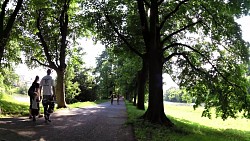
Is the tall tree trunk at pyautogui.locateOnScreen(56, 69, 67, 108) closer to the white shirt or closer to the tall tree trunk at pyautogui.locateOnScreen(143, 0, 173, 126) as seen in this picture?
the tall tree trunk at pyautogui.locateOnScreen(143, 0, 173, 126)

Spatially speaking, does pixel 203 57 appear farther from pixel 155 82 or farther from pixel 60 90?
pixel 60 90

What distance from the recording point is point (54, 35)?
2892 centimetres

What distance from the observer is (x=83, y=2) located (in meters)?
21.0

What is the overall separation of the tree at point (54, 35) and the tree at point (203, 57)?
7743mm

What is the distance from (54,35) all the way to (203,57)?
14.8 metres

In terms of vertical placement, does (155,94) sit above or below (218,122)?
above

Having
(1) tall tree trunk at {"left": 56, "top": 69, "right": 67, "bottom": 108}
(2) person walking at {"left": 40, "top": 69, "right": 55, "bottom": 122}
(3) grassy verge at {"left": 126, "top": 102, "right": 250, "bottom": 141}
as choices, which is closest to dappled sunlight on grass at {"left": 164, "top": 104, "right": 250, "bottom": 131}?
(3) grassy verge at {"left": 126, "top": 102, "right": 250, "bottom": 141}

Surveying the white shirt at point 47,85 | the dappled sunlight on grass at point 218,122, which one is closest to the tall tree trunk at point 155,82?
the white shirt at point 47,85

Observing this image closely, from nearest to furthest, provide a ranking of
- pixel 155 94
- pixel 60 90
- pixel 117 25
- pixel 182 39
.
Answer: pixel 155 94, pixel 117 25, pixel 182 39, pixel 60 90

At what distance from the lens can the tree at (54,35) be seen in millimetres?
26438

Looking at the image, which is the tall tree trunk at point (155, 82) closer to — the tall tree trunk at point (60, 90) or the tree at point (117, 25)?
the tree at point (117, 25)

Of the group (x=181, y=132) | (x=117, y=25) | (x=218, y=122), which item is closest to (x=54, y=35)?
(x=117, y=25)

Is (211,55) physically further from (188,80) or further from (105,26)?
(105,26)

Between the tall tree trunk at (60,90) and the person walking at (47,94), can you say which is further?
the tall tree trunk at (60,90)
